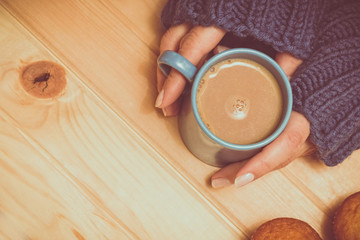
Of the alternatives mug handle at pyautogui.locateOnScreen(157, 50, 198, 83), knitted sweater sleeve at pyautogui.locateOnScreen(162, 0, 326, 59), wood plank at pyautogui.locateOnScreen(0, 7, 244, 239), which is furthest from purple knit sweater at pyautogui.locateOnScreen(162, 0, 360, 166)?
wood plank at pyautogui.locateOnScreen(0, 7, 244, 239)

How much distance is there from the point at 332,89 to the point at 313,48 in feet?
0.28

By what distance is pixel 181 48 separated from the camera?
1.93ft

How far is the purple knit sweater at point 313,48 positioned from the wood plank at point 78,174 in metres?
0.22

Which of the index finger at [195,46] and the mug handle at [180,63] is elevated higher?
the mug handle at [180,63]

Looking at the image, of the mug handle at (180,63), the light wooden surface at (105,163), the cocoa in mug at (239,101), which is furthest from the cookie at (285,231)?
the mug handle at (180,63)

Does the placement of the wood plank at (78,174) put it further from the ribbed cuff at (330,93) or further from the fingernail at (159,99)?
the ribbed cuff at (330,93)

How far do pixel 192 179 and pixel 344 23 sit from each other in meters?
0.37

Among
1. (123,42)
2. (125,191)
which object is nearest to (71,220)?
(125,191)

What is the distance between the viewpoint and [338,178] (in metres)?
0.64

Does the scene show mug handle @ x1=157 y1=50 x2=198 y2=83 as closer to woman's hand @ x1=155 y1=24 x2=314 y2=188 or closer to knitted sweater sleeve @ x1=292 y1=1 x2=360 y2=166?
woman's hand @ x1=155 y1=24 x2=314 y2=188

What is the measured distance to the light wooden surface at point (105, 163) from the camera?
0.58 metres

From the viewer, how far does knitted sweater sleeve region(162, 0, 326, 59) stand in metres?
0.56

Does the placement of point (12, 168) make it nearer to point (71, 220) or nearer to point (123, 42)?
point (71, 220)

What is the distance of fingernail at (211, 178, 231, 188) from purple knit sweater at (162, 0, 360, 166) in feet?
0.51
